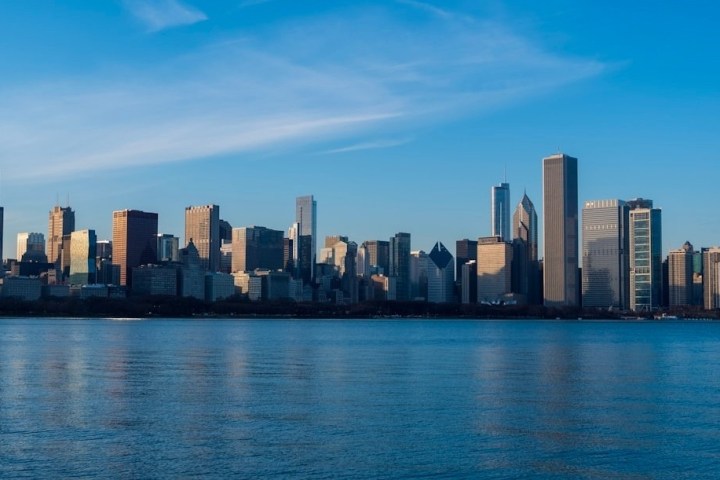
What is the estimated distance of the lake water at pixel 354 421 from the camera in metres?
32.8

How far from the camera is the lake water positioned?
3284 centimetres

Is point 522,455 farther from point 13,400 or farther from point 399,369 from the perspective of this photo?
point 399,369

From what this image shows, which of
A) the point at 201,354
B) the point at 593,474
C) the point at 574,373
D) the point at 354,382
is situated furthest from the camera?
the point at 201,354

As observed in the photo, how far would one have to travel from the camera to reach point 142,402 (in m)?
47.6

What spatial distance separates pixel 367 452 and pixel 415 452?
1749 millimetres

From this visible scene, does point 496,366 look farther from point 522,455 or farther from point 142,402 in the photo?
point 522,455

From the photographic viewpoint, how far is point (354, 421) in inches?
1642

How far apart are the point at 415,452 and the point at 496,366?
137 feet

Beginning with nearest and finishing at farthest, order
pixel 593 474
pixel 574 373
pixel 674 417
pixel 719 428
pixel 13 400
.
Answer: pixel 593 474, pixel 719 428, pixel 674 417, pixel 13 400, pixel 574 373

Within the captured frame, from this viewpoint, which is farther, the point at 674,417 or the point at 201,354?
the point at 201,354

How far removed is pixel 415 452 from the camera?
35.0 metres

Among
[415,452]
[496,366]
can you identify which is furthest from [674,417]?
[496,366]

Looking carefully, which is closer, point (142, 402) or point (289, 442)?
point (289, 442)

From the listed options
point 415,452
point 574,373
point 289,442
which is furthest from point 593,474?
point 574,373
